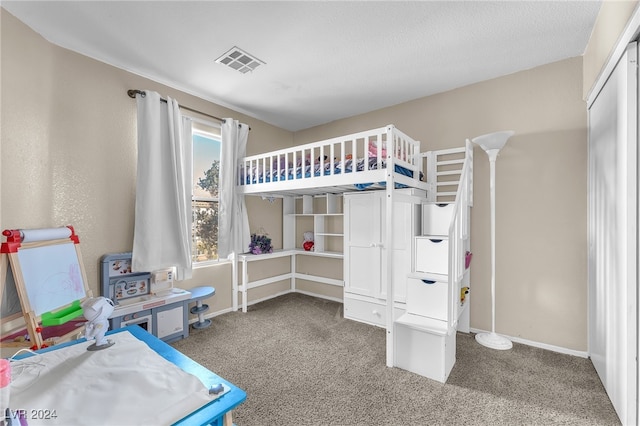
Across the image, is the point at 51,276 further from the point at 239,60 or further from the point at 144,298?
the point at 239,60

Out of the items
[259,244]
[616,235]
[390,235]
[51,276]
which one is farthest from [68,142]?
[616,235]

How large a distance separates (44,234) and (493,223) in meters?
3.70

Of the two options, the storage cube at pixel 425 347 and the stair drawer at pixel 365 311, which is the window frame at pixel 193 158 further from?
the storage cube at pixel 425 347

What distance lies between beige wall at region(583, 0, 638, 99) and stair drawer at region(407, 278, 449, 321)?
1872 millimetres

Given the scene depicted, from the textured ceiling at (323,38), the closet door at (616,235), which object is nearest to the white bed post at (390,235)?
the textured ceiling at (323,38)

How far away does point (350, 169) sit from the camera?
2.58 m

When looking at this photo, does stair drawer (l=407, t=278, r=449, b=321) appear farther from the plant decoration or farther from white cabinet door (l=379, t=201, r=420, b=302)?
the plant decoration

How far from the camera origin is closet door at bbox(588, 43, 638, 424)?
1.58 metres

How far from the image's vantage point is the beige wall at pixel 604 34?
1.59m

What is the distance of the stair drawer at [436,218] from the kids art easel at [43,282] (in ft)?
9.67

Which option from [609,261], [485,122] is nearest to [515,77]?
[485,122]

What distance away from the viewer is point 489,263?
2859mm

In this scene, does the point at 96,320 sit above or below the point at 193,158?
below

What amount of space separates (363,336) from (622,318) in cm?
190
